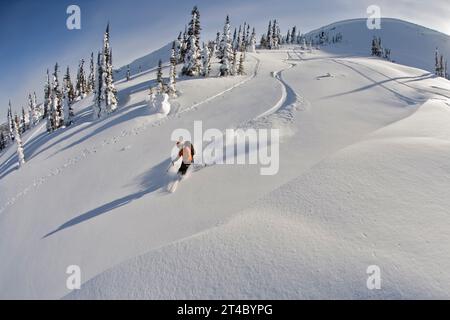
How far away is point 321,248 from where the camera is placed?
5082 mm

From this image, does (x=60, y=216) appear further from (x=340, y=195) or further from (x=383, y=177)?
(x=383, y=177)

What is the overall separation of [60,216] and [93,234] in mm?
4638

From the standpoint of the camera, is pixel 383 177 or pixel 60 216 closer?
pixel 383 177

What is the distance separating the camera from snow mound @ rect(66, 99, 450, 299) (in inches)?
172

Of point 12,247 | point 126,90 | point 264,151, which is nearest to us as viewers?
point 264,151

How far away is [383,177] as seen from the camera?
728 centimetres

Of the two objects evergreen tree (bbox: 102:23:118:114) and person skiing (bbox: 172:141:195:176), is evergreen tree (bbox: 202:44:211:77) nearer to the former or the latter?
evergreen tree (bbox: 102:23:118:114)

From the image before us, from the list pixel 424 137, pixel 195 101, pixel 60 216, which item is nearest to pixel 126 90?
pixel 195 101

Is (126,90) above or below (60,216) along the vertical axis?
above

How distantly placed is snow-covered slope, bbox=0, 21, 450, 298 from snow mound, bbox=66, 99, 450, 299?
0.08ft

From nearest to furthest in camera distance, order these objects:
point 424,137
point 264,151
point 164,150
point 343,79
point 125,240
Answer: point 125,240 → point 424,137 → point 264,151 → point 164,150 → point 343,79

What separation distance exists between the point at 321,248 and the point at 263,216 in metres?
1.70

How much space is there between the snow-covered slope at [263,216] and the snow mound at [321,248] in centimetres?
3

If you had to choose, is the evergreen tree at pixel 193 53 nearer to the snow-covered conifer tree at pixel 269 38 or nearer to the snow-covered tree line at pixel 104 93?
the snow-covered tree line at pixel 104 93
